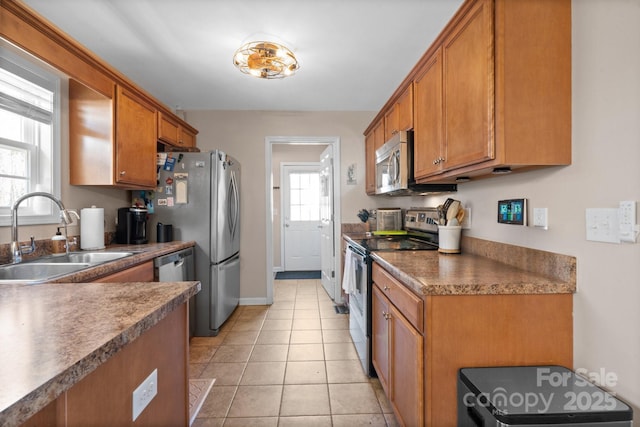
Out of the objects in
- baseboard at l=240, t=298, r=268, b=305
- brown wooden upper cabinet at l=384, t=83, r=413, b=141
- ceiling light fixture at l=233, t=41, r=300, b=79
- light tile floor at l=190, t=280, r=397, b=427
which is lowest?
light tile floor at l=190, t=280, r=397, b=427

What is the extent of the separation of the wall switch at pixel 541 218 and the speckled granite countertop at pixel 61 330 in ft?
4.92

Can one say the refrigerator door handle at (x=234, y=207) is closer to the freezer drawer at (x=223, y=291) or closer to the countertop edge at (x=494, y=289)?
the freezer drawer at (x=223, y=291)

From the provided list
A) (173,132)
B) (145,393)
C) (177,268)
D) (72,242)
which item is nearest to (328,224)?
(177,268)

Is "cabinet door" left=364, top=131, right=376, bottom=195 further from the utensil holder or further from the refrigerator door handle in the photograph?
the refrigerator door handle

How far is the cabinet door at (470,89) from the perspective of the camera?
127 cm

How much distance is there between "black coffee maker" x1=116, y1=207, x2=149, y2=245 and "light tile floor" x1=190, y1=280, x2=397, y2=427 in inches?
41.5

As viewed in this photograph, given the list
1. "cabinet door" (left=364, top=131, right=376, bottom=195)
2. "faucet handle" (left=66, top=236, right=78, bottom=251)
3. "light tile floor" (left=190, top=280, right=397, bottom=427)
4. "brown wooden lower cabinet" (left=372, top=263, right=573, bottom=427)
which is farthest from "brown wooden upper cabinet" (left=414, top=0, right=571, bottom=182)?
"faucet handle" (left=66, top=236, right=78, bottom=251)

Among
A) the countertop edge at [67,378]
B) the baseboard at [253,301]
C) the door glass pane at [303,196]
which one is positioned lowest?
the baseboard at [253,301]

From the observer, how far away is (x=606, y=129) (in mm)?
1073

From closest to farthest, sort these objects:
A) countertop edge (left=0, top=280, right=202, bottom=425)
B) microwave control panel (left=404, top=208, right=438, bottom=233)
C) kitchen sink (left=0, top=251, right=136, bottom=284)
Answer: countertop edge (left=0, top=280, right=202, bottom=425) < kitchen sink (left=0, top=251, right=136, bottom=284) < microwave control panel (left=404, top=208, right=438, bottom=233)

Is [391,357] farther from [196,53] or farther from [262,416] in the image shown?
[196,53]

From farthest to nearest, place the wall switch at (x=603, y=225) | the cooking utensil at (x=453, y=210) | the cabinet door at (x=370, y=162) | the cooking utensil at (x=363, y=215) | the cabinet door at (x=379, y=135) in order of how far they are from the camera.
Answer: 1. the cooking utensil at (x=363, y=215)
2. the cabinet door at (x=370, y=162)
3. the cabinet door at (x=379, y=135)
4. the cooking utensil at (x=453, y=210)
5. the wall switch at (x=603, y=225)

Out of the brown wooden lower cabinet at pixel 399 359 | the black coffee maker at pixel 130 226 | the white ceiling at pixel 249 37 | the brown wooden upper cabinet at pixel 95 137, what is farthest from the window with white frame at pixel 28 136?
the brown wooden lower cabinet at pixel 399 359

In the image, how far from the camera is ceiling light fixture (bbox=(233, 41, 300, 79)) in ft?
7.00
